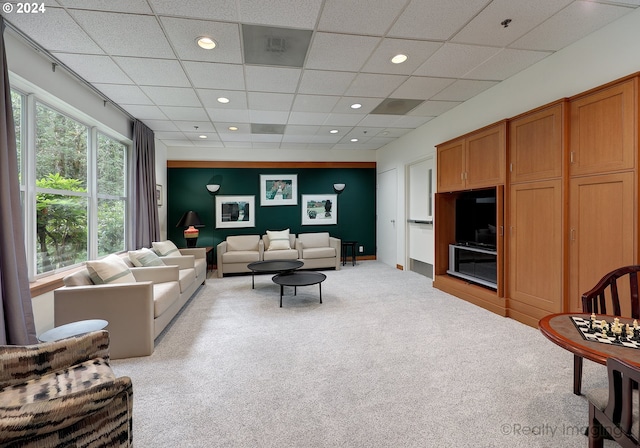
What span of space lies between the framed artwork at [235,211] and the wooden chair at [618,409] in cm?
684

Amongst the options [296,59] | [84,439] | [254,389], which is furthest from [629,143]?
[84,439]

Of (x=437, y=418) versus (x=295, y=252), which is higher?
(x=295, y=252)

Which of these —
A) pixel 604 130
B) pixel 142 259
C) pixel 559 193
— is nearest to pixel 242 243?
pixel 142 259

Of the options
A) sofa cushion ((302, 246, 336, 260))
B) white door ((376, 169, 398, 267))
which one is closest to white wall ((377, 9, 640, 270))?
white door ((376, 169, 398, 267))

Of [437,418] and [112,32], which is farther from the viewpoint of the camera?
[112,32]

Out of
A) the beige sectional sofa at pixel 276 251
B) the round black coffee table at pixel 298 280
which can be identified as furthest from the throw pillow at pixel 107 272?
the beige sectional sofa at pixel 276 251

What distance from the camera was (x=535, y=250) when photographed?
3.36 metres

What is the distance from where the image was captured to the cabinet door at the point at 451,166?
4480mm

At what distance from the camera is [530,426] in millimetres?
1808

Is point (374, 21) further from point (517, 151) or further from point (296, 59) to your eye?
point (517, 151)

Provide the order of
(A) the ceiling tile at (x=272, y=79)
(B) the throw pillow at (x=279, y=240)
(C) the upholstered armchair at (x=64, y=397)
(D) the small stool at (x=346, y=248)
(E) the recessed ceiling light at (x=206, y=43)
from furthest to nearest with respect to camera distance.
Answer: (D) the small stool at (x=346, y=248) → (B) the throw pillow at (x=279, y=240) → (A) the ceiling tile at (x=272, y=79) → (E) the recessed ceiling light at (x=206, y=43) → (C) the upholstered armchair at (x=64, y=397)

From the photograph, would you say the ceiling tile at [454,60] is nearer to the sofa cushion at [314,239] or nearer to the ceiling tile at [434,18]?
the ceiling tile at [434,18]

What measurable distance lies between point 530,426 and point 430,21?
3.08 m

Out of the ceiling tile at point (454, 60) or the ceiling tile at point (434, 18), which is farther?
the ceiling tile at point (454, 60)
